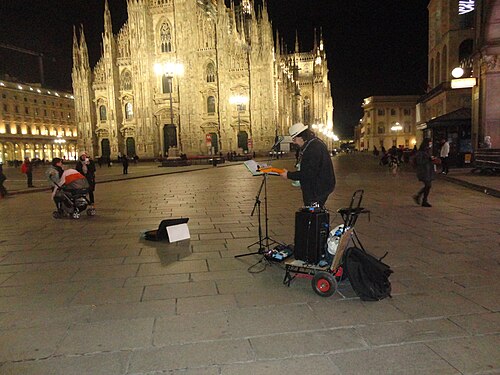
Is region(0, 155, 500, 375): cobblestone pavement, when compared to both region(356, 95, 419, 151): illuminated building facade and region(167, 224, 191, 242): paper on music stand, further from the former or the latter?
region(356, 95, 419, 151): illuminated building facade

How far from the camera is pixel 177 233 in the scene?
681 cm

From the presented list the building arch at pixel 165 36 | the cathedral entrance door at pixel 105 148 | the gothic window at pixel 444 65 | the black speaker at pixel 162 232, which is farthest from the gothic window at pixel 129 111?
the black speaker at pixel 162 232

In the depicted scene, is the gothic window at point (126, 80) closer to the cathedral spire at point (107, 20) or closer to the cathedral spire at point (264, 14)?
the cathedral spire at point (107, 20)

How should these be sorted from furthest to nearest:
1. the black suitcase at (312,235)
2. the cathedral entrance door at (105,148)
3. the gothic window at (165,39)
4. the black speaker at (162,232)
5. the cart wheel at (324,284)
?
1. the cathedral entrance door at (105,148)
2. the gothic window at (165,39)
3. the black speaker at (162,232)
4. the black suitcase at (312,235)
5. the cart wheel at (324,284)

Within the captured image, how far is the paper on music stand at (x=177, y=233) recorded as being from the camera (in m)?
6.68

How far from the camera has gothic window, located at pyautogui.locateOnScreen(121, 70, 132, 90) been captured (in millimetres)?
51406

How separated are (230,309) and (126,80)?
52.7m

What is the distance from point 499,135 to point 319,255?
682 inches

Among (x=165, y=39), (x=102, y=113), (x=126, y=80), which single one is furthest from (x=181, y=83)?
(x=102, y=113)

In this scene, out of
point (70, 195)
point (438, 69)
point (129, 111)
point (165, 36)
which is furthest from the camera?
point (129, 111)

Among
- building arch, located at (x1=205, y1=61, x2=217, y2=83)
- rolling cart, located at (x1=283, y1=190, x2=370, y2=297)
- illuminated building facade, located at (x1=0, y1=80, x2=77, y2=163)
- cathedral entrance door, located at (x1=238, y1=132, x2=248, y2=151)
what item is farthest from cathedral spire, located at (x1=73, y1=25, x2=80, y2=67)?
rolling cart, located at (x1=283, y1=190, x2=370, y2=297)

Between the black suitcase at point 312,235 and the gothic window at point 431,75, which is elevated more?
the gothic window at point 431,75

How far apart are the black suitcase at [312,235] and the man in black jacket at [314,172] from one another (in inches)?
11.4

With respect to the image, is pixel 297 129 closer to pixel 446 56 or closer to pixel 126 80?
pixel 446 56
